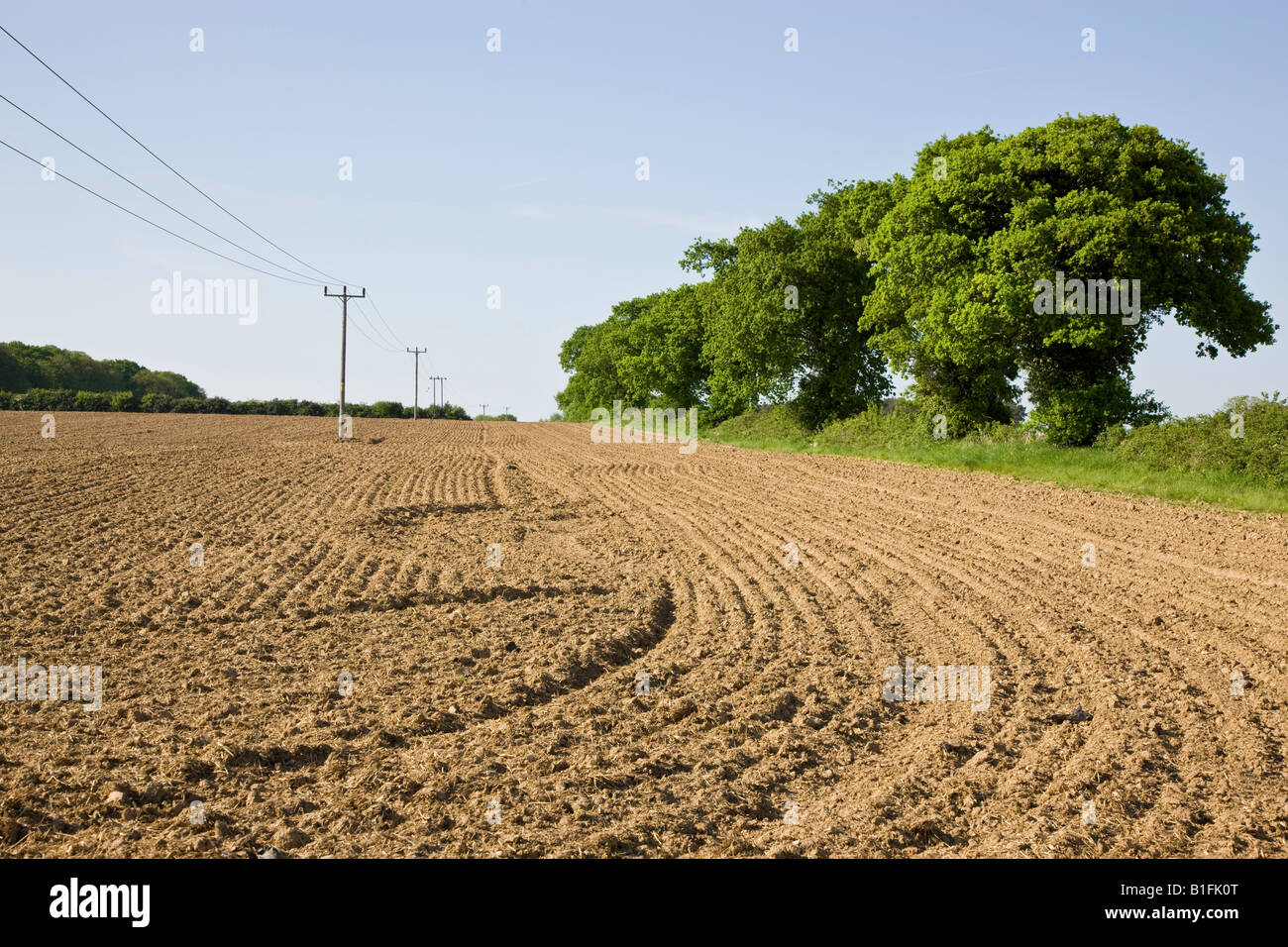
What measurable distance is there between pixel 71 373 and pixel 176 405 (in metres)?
24.4

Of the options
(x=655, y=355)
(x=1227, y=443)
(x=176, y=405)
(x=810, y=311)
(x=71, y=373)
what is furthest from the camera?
(x=71, y=373)

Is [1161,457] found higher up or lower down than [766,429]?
lower down

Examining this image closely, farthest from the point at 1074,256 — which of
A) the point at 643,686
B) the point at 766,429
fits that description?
the point at 766,429

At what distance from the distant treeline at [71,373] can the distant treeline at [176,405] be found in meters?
2.15

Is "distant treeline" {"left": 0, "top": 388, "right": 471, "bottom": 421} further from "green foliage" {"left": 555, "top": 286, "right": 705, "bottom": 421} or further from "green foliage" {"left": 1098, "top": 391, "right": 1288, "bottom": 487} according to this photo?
"green foliage" {"left": 1098, "top": 391, "right": 1288, "bottom": 487}

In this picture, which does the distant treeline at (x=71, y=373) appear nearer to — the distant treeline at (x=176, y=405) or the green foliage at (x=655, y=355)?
the distant treeline at (x=176, y=405)

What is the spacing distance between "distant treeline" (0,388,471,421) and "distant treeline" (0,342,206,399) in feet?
7.04

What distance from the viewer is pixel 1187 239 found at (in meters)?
22.8

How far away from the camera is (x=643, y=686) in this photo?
734cm

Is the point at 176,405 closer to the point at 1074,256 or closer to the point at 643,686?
the point at 1074,256

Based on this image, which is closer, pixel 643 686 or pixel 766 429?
pixel 643 686

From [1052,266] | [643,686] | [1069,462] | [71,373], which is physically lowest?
[643,686]
